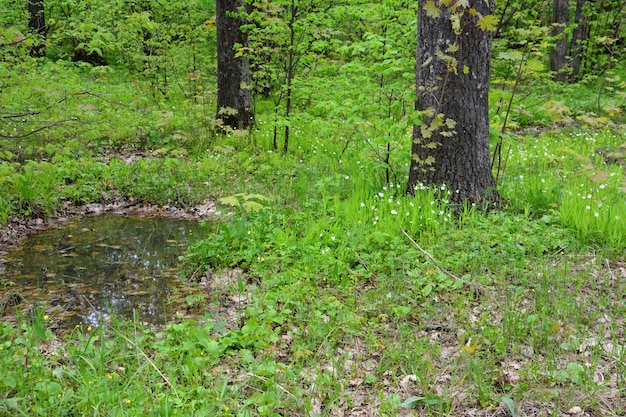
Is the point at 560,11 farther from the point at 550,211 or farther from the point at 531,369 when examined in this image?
the point at 531,369

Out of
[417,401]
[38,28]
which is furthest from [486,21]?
[38,28]

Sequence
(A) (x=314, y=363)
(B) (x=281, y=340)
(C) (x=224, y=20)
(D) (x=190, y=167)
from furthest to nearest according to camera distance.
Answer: (C) (x=224, y=20) → (D) (x=190, y=167) → (B) (x=281, y=340) → (A) (x=314, y=363)

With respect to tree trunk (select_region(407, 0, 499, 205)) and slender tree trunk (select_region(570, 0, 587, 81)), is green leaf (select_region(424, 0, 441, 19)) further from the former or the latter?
slender tree trunk (select_region(570, 0, 587, 81))

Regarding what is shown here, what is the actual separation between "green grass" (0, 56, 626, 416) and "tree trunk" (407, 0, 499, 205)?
30 cm

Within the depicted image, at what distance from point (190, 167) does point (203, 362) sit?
492 centimetres

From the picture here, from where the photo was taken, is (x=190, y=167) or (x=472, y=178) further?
(x=190, y=167)

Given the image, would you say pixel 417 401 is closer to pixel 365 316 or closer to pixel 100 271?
pixel 365 316

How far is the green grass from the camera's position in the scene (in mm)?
2805

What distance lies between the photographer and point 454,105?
16.4 ft

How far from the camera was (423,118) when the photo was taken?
5109 mm

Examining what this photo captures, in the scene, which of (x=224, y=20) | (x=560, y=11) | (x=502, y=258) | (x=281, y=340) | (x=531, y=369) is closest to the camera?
(x=531, y=369)

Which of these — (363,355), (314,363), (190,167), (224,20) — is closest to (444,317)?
(363,355)

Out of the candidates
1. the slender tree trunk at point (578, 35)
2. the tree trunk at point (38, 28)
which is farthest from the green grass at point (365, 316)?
the slender tree trunk at point (578, 35)

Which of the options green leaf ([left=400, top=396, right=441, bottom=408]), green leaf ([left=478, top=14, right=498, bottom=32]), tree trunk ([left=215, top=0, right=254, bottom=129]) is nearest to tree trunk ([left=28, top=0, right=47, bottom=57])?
tree trunk ([left=215, top=0, right=254, bottom=129])
